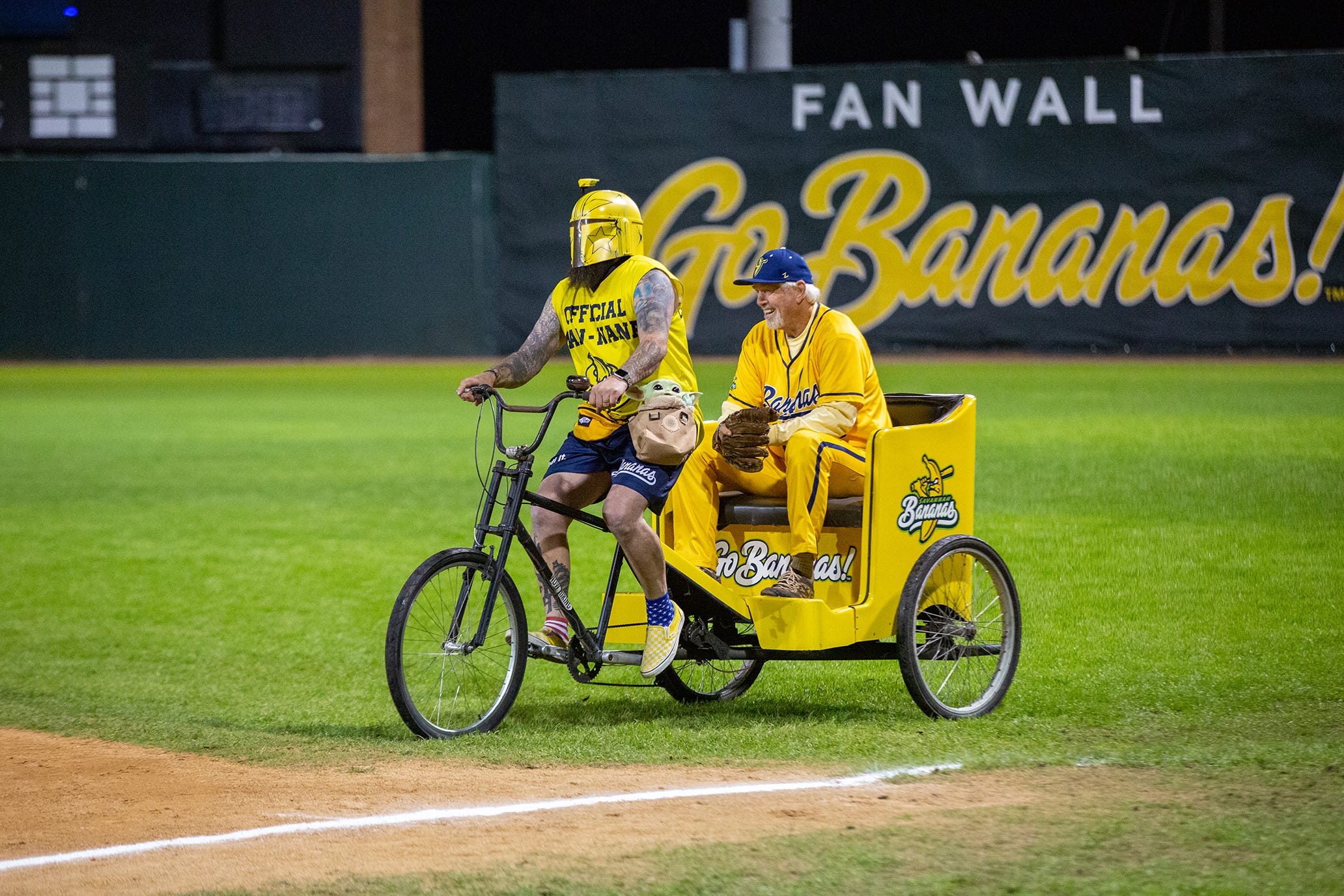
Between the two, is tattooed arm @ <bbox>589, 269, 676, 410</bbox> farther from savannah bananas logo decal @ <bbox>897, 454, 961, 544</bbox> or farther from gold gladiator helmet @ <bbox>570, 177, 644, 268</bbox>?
savannah bananas logo decal @ <bbox>897, 454, 961, 544</bbox>

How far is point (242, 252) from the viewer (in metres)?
27.0

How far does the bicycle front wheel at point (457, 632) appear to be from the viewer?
230 inches

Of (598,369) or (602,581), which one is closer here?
(598,369)

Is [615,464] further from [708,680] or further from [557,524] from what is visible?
[708,680]

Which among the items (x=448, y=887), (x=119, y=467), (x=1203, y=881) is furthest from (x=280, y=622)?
(x=119, y=467)

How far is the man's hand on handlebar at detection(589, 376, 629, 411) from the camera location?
570 cm

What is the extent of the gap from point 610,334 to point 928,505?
140cm

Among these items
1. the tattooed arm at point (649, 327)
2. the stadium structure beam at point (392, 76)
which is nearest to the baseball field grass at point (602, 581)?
the tattooed arm at point (649, 327)

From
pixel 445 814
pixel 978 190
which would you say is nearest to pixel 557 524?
pixel 445 814

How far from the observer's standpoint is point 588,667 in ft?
20.6

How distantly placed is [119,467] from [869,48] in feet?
76.6

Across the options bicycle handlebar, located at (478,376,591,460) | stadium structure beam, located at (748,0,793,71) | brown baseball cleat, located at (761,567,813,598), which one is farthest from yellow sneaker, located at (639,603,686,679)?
stadium structure beam, located at (748,0,793,71)

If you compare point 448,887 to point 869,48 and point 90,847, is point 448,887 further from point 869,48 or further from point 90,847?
point 869,48

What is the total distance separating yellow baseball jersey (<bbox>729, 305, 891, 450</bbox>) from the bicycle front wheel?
1386mm
